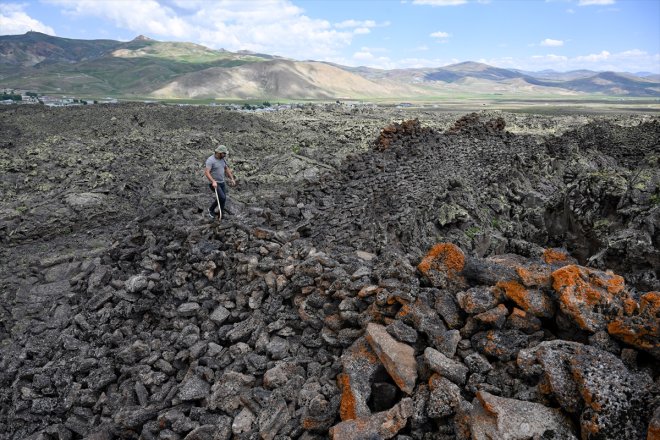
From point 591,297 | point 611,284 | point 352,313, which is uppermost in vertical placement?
point 611,284

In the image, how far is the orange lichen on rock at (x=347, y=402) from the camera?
13.9 ft

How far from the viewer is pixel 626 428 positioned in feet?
10.8

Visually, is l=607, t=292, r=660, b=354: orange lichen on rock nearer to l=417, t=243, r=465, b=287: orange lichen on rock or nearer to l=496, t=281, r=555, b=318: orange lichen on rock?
l=496, t=281, r=555, b=318: orange lichen on rock

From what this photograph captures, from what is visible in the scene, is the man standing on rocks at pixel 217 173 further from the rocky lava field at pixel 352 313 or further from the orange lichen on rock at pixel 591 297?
the orange lichen on rock at pixel 591 297

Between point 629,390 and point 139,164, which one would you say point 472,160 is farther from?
point 139,164

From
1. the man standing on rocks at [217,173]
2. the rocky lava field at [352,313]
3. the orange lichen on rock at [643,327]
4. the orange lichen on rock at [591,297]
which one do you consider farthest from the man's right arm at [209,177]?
the orange lichen on rock at [643,327]

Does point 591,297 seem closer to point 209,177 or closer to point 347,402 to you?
point 347,402

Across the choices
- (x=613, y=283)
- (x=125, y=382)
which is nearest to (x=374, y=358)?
(x=613, y=283)

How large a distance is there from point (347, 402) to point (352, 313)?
4.43 ft

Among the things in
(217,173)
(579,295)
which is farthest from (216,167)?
(579,295)

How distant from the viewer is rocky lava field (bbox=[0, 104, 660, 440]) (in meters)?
3.88

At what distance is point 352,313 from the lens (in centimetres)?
552

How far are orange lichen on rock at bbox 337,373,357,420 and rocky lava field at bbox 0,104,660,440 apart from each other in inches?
0.7

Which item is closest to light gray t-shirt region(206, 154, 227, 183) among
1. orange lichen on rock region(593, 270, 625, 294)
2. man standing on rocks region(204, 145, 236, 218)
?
man standing on rocks region(204, 145, 236, 218)
